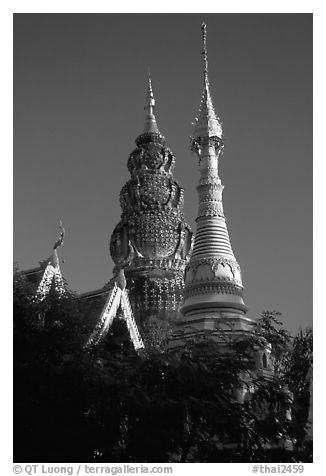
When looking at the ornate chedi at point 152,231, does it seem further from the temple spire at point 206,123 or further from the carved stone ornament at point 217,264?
the carved stone ornament at point 217,264

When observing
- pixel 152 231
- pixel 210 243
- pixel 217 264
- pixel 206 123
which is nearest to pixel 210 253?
pixel 210 243

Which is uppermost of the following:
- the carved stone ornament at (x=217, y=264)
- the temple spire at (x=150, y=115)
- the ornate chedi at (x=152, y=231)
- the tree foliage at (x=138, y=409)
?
the temple spire at (x=150, y=115)

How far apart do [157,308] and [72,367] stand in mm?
27402

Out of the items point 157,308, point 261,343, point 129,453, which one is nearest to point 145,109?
point 157,308

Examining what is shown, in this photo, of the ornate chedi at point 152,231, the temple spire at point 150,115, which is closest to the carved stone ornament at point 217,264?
the ornate chedi at point 152,231

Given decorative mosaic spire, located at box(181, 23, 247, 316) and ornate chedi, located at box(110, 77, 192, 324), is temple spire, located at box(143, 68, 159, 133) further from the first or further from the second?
decorative mosaic spire, located at box(181, 23, 247, 316)

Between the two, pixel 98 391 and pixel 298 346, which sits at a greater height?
pixel 298 346

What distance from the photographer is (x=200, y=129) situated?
1284 inches

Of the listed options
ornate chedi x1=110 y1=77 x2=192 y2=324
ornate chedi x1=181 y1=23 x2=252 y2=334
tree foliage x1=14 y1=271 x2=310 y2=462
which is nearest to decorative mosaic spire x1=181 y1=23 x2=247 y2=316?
ornate chedi x1=181 y1=23 x2=252 y2=334

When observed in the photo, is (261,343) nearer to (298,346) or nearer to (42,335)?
(42,335)

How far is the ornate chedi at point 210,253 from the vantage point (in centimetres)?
2966

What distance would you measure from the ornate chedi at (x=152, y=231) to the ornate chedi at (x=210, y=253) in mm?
10333

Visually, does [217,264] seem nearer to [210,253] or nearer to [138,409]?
[210,253]
